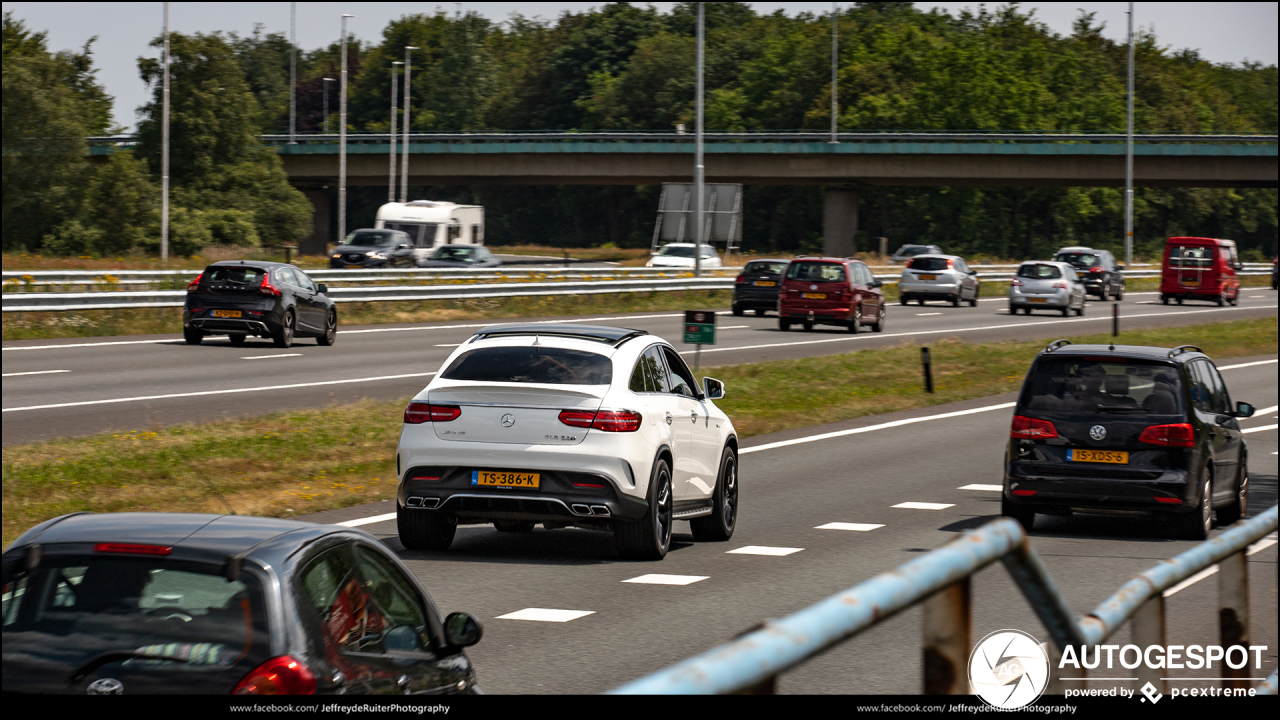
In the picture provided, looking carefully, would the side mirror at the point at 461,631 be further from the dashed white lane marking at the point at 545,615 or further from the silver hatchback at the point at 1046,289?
the silver hatchback at the point at 1046,289

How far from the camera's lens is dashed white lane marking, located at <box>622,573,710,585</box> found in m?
11.1

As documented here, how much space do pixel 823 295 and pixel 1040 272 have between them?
43.0ft

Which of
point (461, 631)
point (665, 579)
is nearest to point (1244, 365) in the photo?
point (665, 579)

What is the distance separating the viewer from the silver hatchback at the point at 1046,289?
4984 cm

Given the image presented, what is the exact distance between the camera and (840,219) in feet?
292

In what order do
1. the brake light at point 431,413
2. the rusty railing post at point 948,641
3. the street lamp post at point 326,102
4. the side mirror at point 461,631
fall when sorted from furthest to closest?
1. the street lamp post at point 326,102
2. the brake light at point 431,413
3. the side mirror at point 461,631
4. the rusty railing post at point 948,641

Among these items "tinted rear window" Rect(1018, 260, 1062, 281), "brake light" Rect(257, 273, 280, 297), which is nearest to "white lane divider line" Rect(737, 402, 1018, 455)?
"brake light" Rect(257, 273, 280, 297)

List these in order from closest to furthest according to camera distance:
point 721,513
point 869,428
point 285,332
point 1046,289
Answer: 1. point 721,513
2. point 869,428
3. point 285,332
4. point 1046,289

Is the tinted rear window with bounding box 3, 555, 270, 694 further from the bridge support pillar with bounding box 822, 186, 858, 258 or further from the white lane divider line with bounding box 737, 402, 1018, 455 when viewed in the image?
the bridge support pillar with bounding box 822, 186, 858, 258

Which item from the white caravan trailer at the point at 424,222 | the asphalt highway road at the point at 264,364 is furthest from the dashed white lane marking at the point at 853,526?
the white caravan trailer at the point at 424,222

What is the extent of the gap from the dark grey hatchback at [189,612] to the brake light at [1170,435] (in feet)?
32.1

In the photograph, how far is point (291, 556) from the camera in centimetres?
491

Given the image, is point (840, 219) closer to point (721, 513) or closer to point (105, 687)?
point (721, 513)

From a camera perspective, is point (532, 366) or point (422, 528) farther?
point (422, 528)
